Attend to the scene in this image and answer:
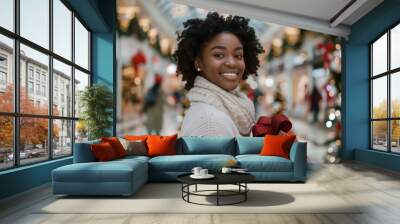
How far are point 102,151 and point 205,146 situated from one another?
6.17 feet

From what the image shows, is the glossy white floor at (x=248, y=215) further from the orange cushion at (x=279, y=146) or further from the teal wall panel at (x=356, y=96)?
the teal wall panel at (x=356, y=96)

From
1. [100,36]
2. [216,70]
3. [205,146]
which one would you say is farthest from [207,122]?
[100,36]

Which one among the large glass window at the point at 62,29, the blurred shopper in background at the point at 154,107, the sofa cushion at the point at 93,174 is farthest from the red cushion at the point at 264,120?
the sofa cushion at the point at 93,174

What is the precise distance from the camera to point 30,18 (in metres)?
5.66

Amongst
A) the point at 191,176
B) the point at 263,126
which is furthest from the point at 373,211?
the point at 263,126

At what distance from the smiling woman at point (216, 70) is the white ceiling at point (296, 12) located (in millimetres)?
247

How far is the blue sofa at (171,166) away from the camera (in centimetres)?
479

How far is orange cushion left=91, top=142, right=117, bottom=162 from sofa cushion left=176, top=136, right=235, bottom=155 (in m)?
1.45

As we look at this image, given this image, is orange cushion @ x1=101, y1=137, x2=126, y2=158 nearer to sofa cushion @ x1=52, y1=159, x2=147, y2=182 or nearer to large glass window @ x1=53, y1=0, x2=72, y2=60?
sofa cushion @ x1=52, y1=159, x2=147, y2=182

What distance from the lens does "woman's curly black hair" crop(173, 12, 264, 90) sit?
8500 millimetres

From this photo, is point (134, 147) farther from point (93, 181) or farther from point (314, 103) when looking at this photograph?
point (314, 103)

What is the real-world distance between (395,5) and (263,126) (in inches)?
139

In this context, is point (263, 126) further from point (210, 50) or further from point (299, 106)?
point (210, 50)

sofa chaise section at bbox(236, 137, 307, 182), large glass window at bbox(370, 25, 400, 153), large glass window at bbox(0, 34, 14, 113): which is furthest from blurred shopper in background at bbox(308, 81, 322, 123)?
large glass window at bbox(0, 34, 14, 113)
